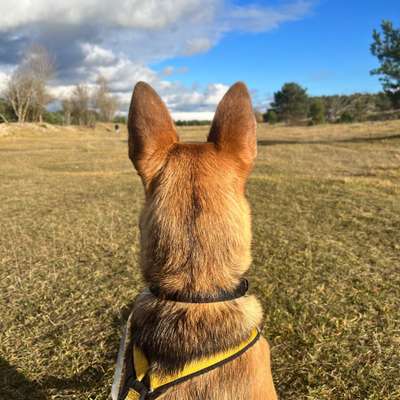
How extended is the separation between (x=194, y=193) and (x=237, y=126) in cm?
43

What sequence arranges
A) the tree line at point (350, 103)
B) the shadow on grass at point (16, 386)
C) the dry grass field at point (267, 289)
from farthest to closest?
the tree line at point (350, 103) < the dry grass field at point (267, 289) < the shadow on grass at point (16, 386)

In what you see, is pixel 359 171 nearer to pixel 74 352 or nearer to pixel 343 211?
pixel 343 211

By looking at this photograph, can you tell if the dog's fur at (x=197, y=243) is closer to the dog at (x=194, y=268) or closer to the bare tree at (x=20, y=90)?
the dog at (x=194, y=268)

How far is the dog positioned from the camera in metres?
1.53

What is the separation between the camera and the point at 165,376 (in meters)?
1.51

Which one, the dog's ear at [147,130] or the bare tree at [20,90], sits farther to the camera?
the bare tree at [20,90]

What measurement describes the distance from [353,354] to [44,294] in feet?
9.61

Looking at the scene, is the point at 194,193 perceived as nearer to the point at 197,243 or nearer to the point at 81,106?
the point at 197,243

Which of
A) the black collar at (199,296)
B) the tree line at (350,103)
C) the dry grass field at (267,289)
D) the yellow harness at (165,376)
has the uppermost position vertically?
the tree line at (350,103)

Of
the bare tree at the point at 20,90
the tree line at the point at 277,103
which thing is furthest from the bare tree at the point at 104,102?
the bare tree at the point at 20,90

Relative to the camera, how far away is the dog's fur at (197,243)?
5.03 ft

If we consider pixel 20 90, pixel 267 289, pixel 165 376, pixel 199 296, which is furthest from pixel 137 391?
pixel 20 90

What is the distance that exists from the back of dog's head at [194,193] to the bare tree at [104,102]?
79300 millimetres

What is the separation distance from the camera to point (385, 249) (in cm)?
462
